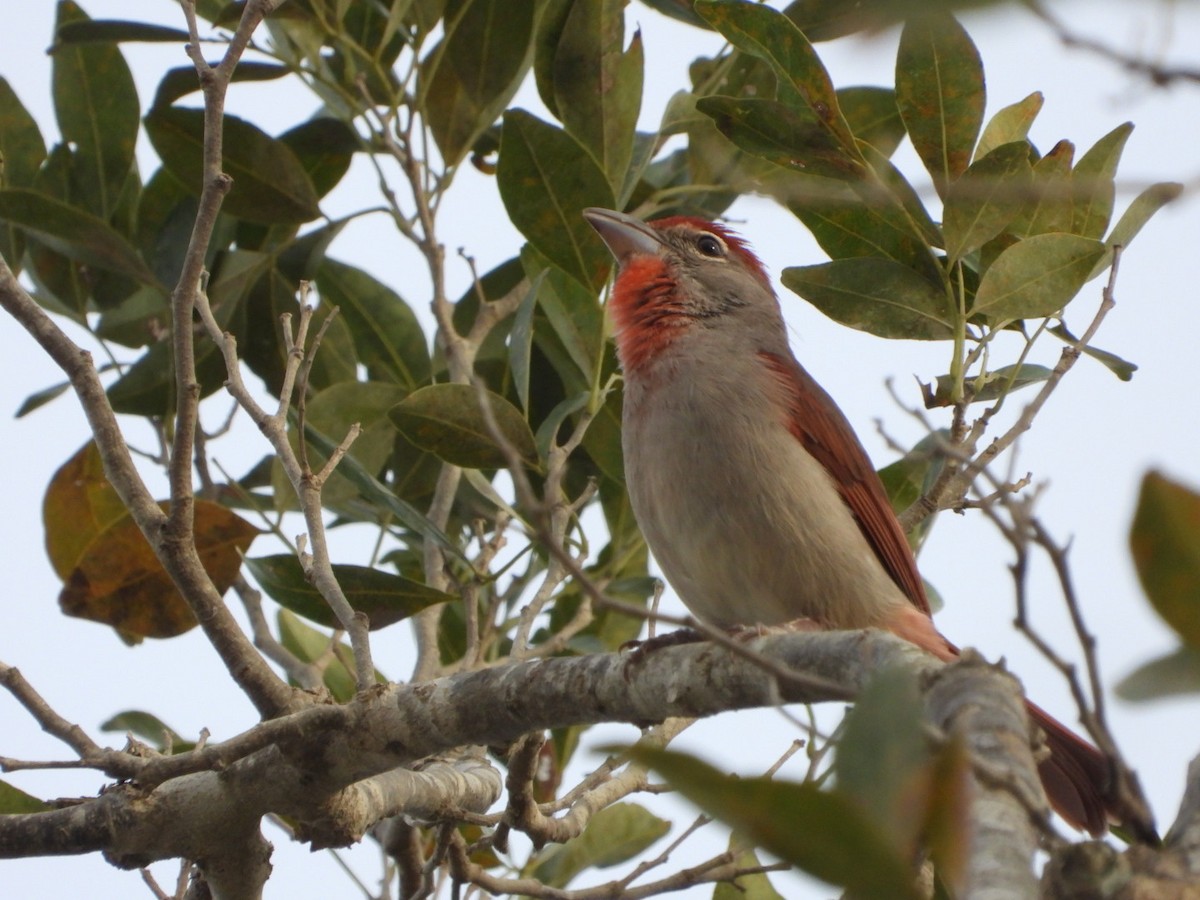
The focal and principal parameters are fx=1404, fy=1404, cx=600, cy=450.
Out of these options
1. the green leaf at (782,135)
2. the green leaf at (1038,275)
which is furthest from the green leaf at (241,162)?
the green leaf at (1038,275)

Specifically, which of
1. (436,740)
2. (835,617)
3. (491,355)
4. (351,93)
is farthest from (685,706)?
(351,93)

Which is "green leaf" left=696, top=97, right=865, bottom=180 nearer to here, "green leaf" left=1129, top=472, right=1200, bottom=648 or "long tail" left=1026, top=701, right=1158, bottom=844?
"long tail" left=1026, top=701, right=1158, bottom=844

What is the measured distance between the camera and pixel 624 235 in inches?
211

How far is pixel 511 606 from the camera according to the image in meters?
5.14

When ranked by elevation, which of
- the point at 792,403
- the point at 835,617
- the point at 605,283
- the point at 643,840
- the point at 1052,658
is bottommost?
the point at 1052,658

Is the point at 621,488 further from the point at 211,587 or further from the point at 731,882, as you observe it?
the point at 211,587

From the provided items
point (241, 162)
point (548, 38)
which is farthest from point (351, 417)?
point (548, 38)

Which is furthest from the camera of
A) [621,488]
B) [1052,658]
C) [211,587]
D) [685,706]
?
[621,488]

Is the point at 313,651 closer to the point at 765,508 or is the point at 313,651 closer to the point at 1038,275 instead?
the point at 765,508

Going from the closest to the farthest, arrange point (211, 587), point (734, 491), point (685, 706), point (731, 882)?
point (685, 706) < point (211, 587) < point (731, 882) < point (734, 491)

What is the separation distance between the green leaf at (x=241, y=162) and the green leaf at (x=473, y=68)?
1.78 feet

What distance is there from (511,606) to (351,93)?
1967 millimetres

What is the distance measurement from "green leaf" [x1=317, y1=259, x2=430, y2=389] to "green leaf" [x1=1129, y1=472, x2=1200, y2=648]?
409 centimetres

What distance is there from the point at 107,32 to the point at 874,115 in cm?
272
